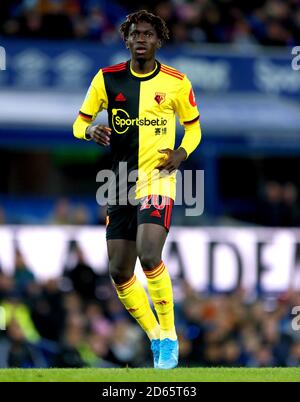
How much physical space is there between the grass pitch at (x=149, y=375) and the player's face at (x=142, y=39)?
252 centimetres

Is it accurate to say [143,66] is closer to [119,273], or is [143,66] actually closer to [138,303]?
[119,273]

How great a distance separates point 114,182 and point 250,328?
8034 millimetres

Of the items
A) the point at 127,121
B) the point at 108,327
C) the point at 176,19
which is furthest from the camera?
the point at 176,19

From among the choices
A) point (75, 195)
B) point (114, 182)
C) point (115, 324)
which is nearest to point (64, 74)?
point (75, 195)

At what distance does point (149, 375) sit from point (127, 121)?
6.62 feet

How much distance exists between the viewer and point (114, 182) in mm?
10312

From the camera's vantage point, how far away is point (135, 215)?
1025cm

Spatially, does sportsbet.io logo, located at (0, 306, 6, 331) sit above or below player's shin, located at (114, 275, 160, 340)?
below

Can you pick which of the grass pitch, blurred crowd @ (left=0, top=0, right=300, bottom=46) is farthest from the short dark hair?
blurred crowd @ (left=0, top=0, right=300, bottom=46)

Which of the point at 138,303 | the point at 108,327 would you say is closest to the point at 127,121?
the point at 138,303

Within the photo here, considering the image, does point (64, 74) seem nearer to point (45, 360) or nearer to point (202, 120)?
point (202, 120)

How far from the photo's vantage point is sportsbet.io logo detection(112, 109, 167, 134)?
33.1 feet

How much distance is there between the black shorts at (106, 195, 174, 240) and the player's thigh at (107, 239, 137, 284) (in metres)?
0.05

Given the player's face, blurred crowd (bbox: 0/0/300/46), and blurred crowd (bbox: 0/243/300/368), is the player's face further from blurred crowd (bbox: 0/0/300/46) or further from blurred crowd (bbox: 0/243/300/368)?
blurred crowd (bbox: 0/0/300/46)
